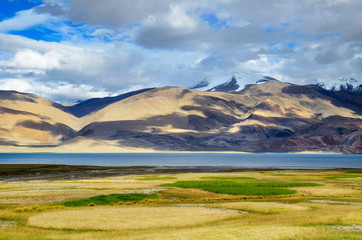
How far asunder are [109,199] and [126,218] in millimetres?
15329

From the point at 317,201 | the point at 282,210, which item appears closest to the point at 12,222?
the point at 282,210

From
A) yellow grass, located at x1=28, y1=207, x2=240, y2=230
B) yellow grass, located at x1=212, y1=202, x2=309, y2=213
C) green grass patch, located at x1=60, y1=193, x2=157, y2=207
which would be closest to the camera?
yellow grass, located at x1=28, y1=207, x2=240, y2=230

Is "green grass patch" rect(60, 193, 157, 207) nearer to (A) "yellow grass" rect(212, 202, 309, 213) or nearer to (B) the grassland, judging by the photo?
(B) the grassland

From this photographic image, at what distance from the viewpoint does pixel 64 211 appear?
4047cm

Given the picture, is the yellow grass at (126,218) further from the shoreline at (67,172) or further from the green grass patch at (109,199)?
the shoreline at (67,172)

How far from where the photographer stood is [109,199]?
50.9 metres

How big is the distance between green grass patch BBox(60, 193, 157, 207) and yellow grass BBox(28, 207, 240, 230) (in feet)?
17.8

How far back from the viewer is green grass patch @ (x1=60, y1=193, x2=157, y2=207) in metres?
47.0

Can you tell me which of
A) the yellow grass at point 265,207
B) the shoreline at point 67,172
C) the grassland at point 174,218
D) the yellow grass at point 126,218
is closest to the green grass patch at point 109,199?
the grassland at point 174,218

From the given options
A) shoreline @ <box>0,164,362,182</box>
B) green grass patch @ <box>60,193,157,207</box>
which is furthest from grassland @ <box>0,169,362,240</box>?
shoreline @ <box>0,164,362,182</box>

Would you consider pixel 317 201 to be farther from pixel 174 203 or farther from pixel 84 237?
pixel 84 237

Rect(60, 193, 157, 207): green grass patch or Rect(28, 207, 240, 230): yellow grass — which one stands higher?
Rect(28, 207, 240, 230): yellow grass

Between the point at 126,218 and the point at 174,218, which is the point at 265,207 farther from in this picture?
the point at 126,218

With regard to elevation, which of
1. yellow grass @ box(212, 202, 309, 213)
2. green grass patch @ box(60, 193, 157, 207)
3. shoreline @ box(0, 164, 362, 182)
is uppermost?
yellow grass @ box(212, 202, 309, 213)
